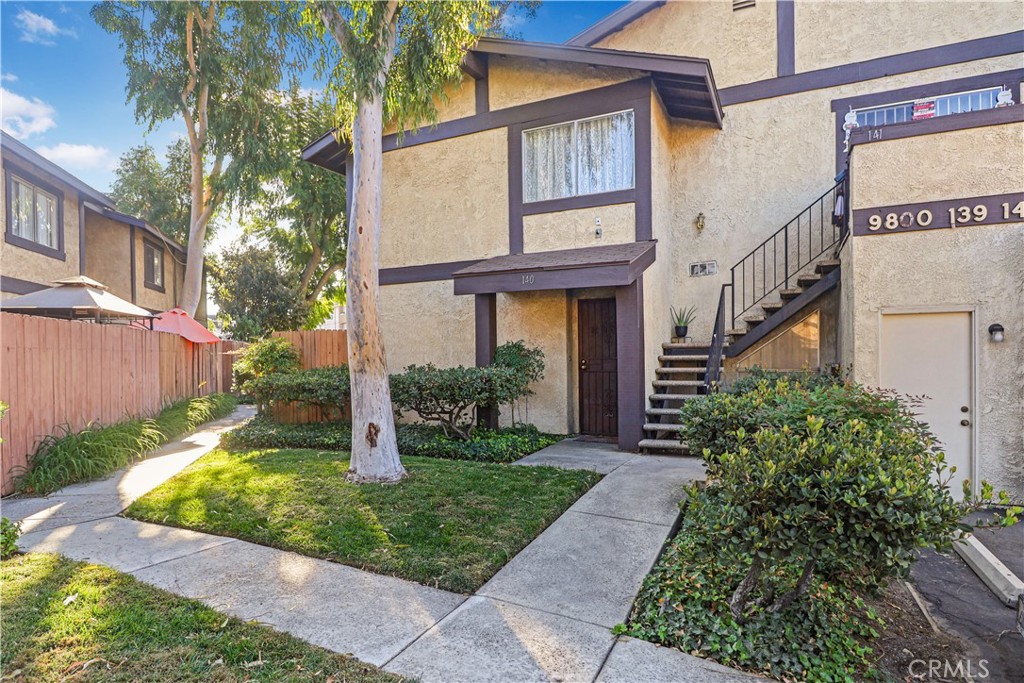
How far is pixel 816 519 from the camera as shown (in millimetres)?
2631

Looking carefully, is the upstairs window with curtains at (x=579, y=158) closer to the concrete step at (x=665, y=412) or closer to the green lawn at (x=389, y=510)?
the concrete step at (x=665, y=412)

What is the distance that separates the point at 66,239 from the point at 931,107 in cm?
1916

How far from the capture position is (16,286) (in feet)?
37.2

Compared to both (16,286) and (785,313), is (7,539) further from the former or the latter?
(16,286)

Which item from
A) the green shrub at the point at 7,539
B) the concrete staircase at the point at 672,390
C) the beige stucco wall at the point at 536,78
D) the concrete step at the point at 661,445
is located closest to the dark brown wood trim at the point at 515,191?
the beige stucco wall at the point at 536,78

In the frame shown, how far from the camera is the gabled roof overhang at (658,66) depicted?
24.5 ft

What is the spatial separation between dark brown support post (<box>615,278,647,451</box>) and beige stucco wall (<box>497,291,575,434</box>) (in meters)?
1.56

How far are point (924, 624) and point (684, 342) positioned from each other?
6161 mm

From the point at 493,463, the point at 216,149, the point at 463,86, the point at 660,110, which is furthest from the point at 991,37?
the point at 216,149

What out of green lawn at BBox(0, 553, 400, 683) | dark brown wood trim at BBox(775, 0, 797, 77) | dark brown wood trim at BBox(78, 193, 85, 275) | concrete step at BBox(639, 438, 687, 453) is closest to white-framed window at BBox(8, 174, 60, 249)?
dark brown wood trim at BBox(78, 193, 85, 275)

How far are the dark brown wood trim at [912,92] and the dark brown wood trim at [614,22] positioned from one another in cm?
394

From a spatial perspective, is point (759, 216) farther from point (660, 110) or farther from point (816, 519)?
point (816, 519)

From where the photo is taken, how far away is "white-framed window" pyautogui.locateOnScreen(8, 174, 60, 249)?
11422 mm

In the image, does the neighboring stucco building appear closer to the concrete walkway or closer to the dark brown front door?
the concrete walkway
